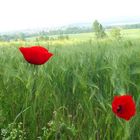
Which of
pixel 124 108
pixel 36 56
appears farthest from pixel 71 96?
pixel 124 108

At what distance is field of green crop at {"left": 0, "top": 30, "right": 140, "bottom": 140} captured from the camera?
4.45ft

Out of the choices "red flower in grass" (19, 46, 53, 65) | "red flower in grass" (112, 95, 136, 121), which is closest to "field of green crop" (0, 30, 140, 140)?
"red flower in grass" (19, 46, 53, 65)

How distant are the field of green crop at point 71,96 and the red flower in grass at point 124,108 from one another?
8.6 inches

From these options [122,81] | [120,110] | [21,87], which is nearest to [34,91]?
[21,87]

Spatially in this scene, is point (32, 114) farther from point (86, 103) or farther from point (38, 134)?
point (86, 103)

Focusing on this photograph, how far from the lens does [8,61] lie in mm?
1655

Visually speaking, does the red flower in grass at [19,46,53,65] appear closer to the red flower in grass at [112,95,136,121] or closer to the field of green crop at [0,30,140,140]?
the field of green crop at [0,30,140,140]

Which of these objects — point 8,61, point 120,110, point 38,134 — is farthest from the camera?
point 8,61

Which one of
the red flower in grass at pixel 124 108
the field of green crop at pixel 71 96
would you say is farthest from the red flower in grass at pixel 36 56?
the red flower in grass at pixel 124 108

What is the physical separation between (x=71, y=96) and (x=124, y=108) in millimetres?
387

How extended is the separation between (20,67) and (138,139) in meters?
0.50

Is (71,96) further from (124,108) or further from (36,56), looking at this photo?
(124,108)

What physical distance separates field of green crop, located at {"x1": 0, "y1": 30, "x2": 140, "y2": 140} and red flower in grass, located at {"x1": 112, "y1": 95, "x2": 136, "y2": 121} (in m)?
0.22

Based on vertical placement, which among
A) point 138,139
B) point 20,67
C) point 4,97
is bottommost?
point 138,139
